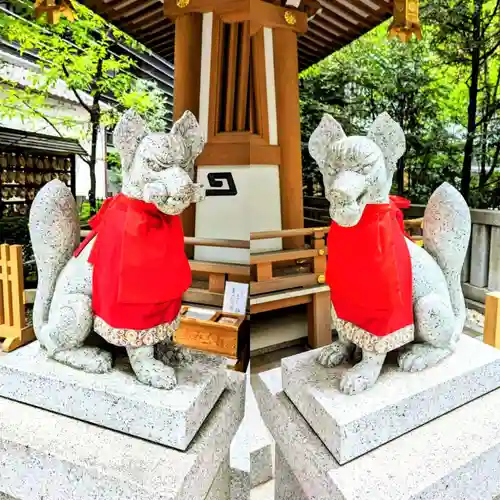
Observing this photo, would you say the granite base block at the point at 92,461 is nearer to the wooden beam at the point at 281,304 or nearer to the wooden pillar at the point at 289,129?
the wooden beam at the point at 281,304

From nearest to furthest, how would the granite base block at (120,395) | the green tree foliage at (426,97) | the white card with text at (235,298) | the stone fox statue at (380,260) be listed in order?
1. the stone fox statue at (380,260)
2. the granite base block at (120,395)
3. the green tree foliage at (426,97)
4. the white card with text at (235,298)

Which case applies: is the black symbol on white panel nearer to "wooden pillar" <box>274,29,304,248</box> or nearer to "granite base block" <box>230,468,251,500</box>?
"wooden pillar" <box>274,29,304,248</box>

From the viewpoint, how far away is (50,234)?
2.92ft

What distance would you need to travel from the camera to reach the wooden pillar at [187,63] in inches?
34.1

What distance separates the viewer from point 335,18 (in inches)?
35.1

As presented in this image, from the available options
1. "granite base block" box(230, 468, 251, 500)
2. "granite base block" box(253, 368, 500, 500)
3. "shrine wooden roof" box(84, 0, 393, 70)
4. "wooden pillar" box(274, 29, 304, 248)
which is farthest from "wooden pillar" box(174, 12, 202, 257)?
"granite base block" box(230, 468, 251, 500)

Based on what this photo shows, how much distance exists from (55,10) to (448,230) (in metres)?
1.07

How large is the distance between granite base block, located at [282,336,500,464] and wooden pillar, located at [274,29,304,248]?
1.02 ft

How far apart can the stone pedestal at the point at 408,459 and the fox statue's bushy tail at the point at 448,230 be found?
0.77 ft

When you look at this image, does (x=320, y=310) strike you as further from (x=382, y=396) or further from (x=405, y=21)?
(x=405, y=21)

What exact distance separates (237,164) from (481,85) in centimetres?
67

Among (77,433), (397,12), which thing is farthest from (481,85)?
(77,433)

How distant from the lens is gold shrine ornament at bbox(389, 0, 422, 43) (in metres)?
0.89

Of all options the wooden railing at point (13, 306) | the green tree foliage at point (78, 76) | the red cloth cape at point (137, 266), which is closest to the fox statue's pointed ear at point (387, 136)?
the red cloth cape at point (137, 266)
